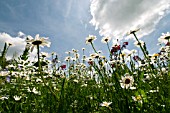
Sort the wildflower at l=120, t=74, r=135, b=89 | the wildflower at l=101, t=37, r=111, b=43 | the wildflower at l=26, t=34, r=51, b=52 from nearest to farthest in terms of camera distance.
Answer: the wildflower at l=120, t=74, r=135, b=89 < the wildflower at l=26, t=34, r=51, b=52 < the wildflower at l=101, t=37, r=111, b=43

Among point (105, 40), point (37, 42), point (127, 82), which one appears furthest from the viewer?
point (105, 40)

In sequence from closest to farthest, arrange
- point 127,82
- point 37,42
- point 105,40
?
1. point 127,82
2. point 37,42
3. point 105,40

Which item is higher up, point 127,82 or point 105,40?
point 105,40

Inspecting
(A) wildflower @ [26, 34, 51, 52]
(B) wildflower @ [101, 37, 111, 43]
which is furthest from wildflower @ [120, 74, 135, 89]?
(B) wildflower @ [101, 37, 111, 43]

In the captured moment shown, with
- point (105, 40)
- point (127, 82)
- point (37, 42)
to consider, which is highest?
point (105, 40)

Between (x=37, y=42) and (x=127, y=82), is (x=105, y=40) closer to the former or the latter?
(x=37, y=42)

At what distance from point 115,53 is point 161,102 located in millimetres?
1459

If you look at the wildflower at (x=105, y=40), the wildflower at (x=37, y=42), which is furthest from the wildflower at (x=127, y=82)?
the wildflower at (x=105, y=40)

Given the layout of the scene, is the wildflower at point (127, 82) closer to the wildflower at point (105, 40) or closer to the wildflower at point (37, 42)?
the wildflower at point (37, 42)

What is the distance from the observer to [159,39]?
4277 mm

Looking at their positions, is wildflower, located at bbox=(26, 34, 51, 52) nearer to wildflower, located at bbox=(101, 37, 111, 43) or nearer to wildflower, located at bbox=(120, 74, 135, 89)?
wildflower, located at bbox=(120, 74, 135, 89)

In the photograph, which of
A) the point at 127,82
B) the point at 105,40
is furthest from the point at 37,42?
the point at 105,40

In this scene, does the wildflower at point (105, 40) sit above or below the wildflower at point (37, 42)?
above

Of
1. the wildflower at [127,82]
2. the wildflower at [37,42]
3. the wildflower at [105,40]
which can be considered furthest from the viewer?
the wildflower at [105,40]
